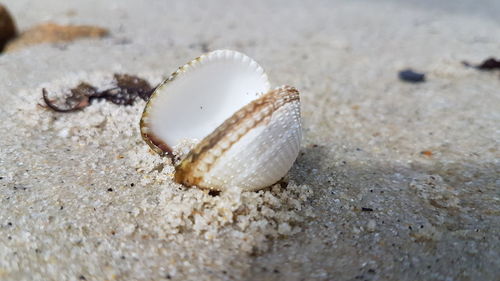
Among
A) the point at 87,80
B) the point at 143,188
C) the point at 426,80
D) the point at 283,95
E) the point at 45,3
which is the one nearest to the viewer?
the point at 283,95

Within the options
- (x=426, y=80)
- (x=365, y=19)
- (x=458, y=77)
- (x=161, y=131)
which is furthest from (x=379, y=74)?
(x=161, y=131)

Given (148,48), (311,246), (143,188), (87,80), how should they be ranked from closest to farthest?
(311,246)
(143,188)
(87,80)
(148,48)

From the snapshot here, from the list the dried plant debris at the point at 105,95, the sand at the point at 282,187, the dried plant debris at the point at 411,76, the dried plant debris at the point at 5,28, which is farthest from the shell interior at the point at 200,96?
the dried plant debris at the point at 5,28

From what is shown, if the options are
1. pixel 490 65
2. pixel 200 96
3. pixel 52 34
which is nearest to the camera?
pixel 200 96

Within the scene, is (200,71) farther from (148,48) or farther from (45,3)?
(45,3)

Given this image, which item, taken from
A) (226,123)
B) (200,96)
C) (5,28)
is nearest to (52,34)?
(5,28)

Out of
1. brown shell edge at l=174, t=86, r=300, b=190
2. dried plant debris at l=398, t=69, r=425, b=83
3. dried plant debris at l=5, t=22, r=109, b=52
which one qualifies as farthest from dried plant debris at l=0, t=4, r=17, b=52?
dried plant debris at l=398, t=69, r=425, b=83

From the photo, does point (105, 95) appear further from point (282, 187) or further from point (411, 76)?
point (411, 76)

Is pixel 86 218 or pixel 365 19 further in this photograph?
pixel 365 19
